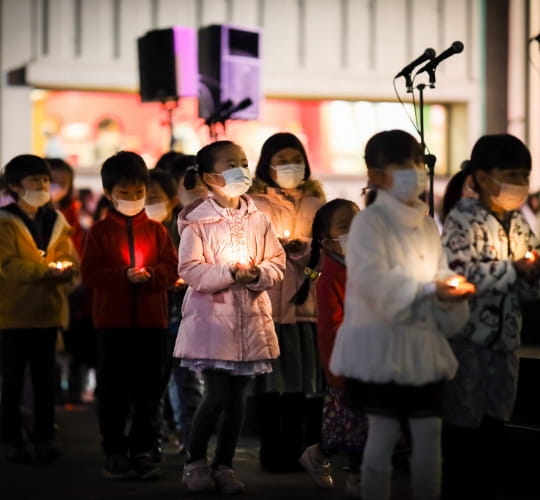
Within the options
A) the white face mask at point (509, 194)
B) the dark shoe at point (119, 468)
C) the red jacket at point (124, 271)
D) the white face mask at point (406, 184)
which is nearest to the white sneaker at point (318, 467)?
the dark shoe at point (119, 468)

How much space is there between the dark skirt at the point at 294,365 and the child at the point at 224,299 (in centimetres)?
48

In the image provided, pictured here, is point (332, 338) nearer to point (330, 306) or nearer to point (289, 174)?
point (330, 306)

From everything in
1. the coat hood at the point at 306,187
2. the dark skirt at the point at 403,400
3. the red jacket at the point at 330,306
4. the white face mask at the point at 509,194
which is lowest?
the dark skirt at the point at 403,400

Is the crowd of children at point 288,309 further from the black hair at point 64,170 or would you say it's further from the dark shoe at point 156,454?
the black hair at point 64,170

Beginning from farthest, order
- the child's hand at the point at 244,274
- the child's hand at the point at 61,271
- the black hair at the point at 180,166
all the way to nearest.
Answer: the black hair at the point at 180,166 → the child's hand at the point at 61,271 → the child's hand at the point at 244,274

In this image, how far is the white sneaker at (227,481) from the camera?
5.82 metres

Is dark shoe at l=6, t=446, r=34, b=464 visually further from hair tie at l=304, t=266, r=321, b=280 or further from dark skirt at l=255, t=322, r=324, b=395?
hair tie at l=304, t=266, r=321, b=280

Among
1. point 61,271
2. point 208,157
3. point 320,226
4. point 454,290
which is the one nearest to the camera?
point 454,290

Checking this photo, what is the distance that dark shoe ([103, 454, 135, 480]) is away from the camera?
6270 mm

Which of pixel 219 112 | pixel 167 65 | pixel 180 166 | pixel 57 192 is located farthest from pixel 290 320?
pixel 167 65

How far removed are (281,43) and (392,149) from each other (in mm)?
11425

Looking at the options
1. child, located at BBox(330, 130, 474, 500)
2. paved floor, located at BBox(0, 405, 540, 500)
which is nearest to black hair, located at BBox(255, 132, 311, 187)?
paved floor, located at BBox(0, 405, 540, 500)

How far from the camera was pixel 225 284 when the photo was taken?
5.57 meters

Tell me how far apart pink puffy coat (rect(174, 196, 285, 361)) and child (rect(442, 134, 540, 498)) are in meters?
1.07
